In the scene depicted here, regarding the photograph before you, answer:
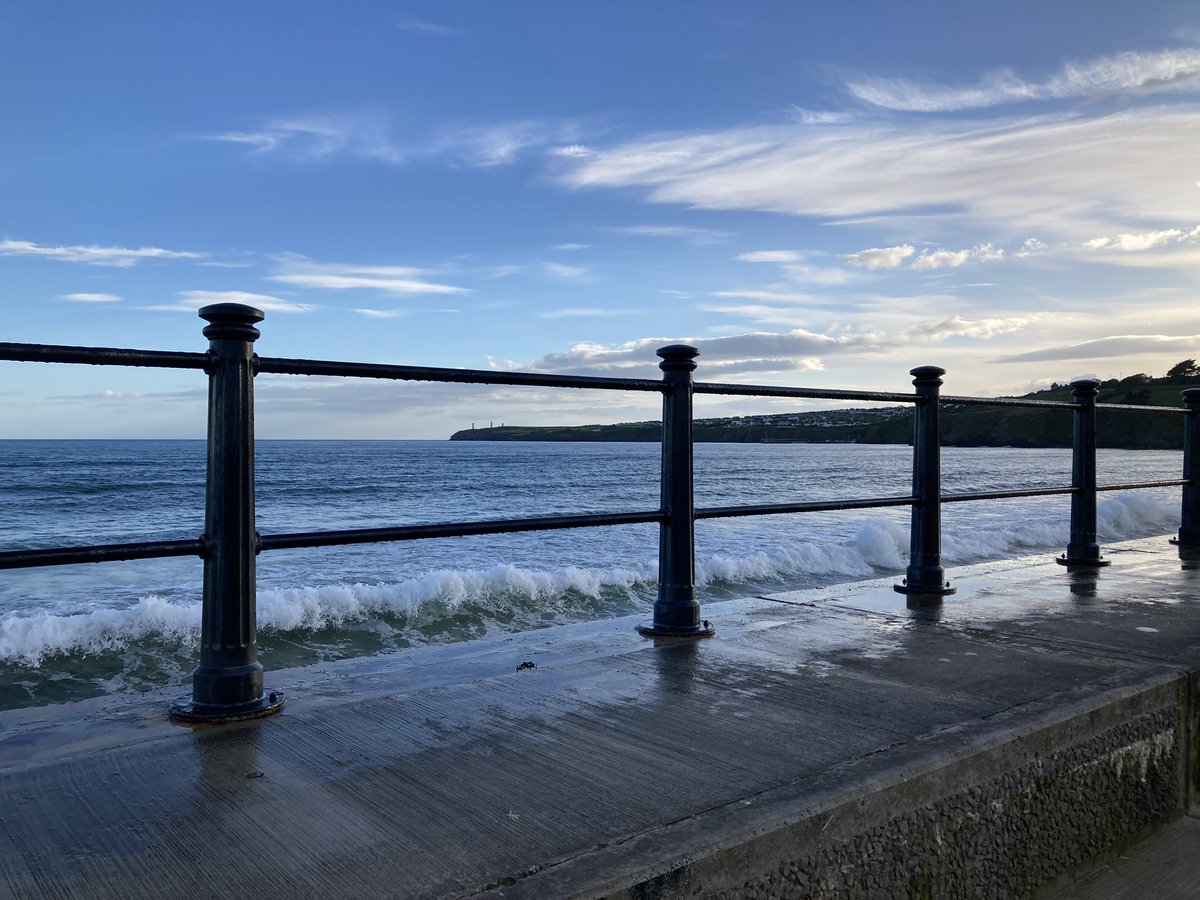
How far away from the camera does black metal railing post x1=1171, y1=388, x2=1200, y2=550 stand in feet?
21.1

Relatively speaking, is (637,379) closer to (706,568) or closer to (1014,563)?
(1014,563)

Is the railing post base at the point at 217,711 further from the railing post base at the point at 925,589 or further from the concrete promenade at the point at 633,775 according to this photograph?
the railing post base at the point at 925,589

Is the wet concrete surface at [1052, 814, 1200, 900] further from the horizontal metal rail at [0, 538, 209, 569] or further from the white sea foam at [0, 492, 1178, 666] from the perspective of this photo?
the white sea foam at [0, 492, 1178, 666]

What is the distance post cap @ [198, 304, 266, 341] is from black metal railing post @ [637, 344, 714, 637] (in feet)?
5.03

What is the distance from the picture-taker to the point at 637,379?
3254 mm

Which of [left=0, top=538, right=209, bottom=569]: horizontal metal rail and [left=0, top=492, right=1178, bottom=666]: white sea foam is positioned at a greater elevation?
[left=0, top=538, right=209, bottom=569]: horizontal metal rail

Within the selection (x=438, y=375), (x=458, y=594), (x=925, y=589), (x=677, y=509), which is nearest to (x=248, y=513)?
(x=438, y=375)

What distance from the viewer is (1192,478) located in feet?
21.1

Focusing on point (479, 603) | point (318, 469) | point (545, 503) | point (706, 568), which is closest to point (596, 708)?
point (479, 603)

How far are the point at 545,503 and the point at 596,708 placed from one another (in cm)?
3286

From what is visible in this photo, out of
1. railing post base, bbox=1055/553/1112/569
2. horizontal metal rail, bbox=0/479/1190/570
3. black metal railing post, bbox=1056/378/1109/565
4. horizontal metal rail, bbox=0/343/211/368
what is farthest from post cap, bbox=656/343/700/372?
railing post base, bbox=1055/553/1112/569

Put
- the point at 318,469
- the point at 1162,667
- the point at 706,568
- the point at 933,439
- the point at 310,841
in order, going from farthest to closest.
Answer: the point at 318,469 → the point at 706,568 → the point at 933,439 → the point at 1162,667 → the point at 310,841

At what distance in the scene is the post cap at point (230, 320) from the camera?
2455 millimetres

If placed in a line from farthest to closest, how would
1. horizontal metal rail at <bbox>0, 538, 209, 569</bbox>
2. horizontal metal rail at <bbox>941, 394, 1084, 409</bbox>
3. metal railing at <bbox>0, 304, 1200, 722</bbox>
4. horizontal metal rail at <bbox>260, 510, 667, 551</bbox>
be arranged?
horizontal metal rail at <bbox>941, 394, 1084, 409</bbox> → horizontal metal rail at <bbox>260, 510, 667, 551</bbox> → metal railing at <bbox>0, 304, 1200, 722</bbox> → horizontal metal rail at <bbox>0, 538, 209, 569</bbox>
